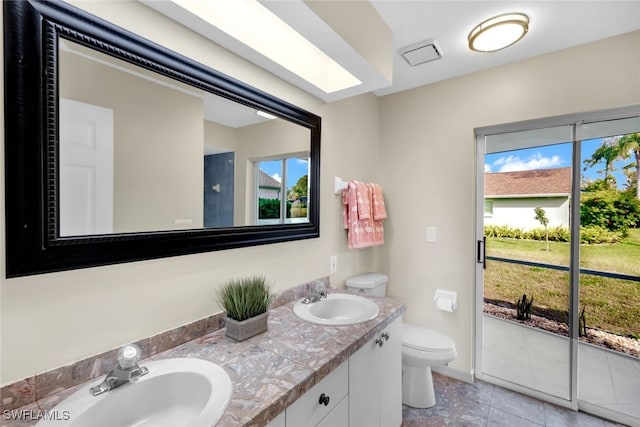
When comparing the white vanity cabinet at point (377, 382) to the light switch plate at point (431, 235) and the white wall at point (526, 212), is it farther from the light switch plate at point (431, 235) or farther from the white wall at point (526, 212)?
the white wall at point (526, 212)

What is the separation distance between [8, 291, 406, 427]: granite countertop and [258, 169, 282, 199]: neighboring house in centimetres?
65

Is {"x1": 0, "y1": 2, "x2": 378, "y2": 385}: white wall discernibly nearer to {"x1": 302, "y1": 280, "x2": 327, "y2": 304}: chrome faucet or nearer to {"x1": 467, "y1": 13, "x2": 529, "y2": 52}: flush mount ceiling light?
{"x1": 302, "y1": 280, "x2": 327, "y2": 304}: chrome faucet

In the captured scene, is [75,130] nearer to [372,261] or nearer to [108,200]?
[108,200]

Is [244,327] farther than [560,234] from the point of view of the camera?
No

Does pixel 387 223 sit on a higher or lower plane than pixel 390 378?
higher

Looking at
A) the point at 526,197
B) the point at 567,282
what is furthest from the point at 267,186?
the point at 567,282

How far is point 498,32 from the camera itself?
5.18ft

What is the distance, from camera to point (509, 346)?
2199 millimetres

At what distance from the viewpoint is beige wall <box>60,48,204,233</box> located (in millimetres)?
894

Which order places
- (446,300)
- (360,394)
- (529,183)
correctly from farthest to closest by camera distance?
(446,300) → (529,183) → (360,394)

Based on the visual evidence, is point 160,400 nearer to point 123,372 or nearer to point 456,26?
point 123,372

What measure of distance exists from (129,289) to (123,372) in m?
0.27

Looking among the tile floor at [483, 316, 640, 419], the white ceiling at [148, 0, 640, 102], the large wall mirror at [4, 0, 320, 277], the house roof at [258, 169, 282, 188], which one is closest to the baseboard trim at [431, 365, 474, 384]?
the tile floor at [483, 316, 640, 419]

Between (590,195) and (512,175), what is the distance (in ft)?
1.55
